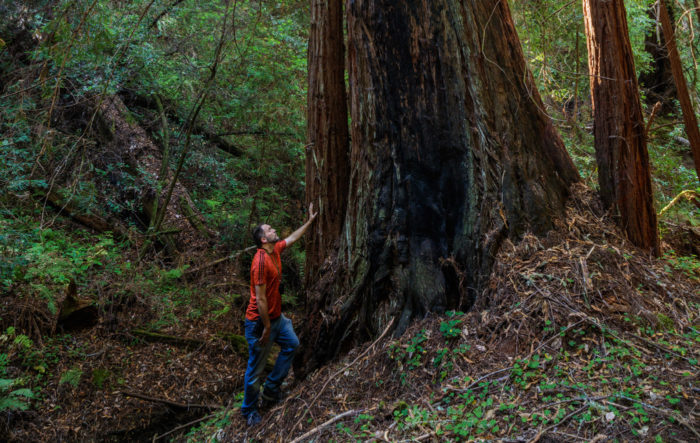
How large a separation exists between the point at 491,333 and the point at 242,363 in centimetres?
477

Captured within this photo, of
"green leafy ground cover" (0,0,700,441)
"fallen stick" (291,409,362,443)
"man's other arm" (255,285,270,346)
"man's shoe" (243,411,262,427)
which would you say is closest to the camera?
"green leafy ground cover" (0,0,700,441)

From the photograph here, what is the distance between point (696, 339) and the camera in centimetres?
335

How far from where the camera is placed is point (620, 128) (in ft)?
15.1

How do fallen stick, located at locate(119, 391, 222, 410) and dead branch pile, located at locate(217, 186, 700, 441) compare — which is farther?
fallen stick, located at locate(119, 391, 222, 410)

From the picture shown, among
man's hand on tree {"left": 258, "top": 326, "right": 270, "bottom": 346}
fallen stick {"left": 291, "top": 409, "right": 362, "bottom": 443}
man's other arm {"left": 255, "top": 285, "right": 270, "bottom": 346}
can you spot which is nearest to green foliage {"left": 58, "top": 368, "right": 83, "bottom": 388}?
man's hand on tree {"left": 258, "top": 326, "right": 270, "bottom": 346}

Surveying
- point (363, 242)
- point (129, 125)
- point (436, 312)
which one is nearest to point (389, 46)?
point (363, 242)

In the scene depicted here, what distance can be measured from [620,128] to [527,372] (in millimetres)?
2825

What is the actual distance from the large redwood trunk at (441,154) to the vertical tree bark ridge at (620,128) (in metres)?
0.43

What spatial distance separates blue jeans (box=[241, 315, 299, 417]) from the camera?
5.13m

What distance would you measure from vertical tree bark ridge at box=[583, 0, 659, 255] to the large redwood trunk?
0.43 m

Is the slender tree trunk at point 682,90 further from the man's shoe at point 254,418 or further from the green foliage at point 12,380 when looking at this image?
the green foliage at point 12,380

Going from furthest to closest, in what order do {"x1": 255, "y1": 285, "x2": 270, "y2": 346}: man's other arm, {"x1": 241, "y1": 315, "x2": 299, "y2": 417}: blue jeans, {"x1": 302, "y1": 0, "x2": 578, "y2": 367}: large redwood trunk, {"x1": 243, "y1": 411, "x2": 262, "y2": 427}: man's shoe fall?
{"x1": 241, "y1": 315, "x2": 299, "y2": 417}: blue jeans, {"x1": 243, "y1": 411, "x2": 262, "y2": 427}: man's shoe, {"x1": 255, "y1": 285, "x2": 270, "y2": 346}: man's other arm, {"x1": 302, "y1": 0, "x2": 578, "y2": 367}: large redwood trunk

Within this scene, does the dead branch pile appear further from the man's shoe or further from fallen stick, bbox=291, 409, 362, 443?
the man's shoe

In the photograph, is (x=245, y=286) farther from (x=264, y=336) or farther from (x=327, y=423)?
(x=327, y=423)
